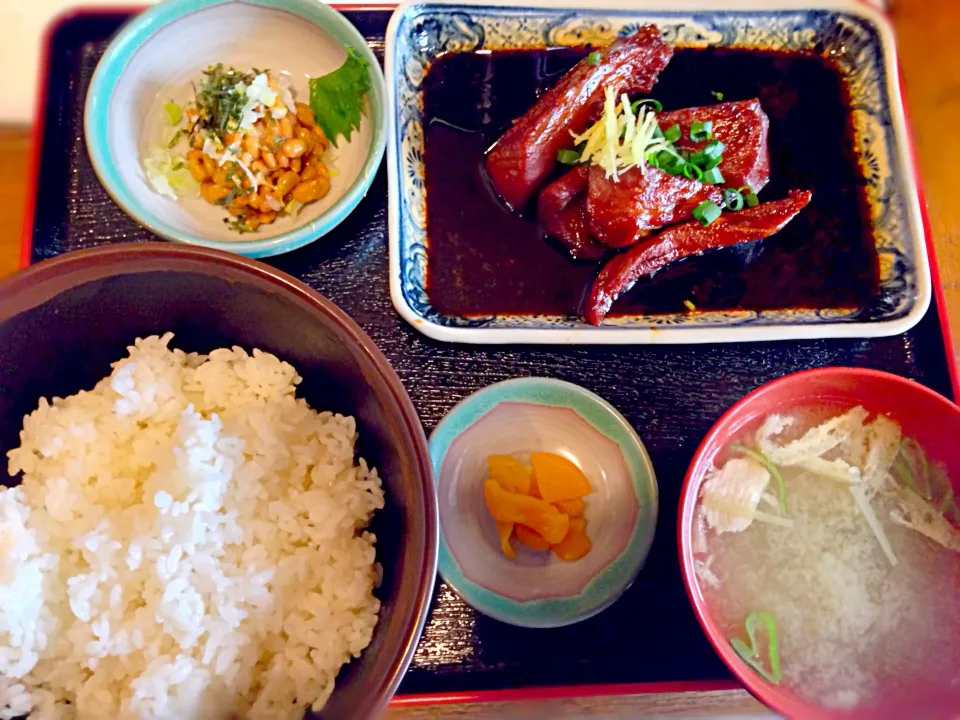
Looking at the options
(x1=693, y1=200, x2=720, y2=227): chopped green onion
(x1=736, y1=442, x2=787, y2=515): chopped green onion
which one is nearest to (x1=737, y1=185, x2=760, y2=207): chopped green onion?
(x1=693, y1=200, x2=720, y2=227): chopped green onion

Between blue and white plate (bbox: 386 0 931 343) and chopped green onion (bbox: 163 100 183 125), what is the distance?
0.61m

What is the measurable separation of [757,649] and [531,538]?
55cm

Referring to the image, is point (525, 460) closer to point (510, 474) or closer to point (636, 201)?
point (510, 474)

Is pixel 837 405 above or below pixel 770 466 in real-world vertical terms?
above

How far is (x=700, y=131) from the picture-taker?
80.4 inches

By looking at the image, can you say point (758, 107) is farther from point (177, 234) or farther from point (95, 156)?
point (95, 156)

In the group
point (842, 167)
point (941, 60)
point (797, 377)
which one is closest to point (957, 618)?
point (797, 377)

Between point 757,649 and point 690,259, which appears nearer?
point 757,649

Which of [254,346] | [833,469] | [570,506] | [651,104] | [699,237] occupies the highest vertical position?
[651,104]

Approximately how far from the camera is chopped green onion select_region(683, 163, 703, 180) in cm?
204

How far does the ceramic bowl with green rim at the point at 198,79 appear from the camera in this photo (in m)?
1.80

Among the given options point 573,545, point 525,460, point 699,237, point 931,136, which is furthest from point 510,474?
point 931,136

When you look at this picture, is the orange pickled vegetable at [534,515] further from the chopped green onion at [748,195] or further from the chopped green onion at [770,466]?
the chopped green onion at [748,195]

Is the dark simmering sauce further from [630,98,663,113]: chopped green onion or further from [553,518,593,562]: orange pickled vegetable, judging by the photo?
[553,518,593,562]: orange pickled vegetable
